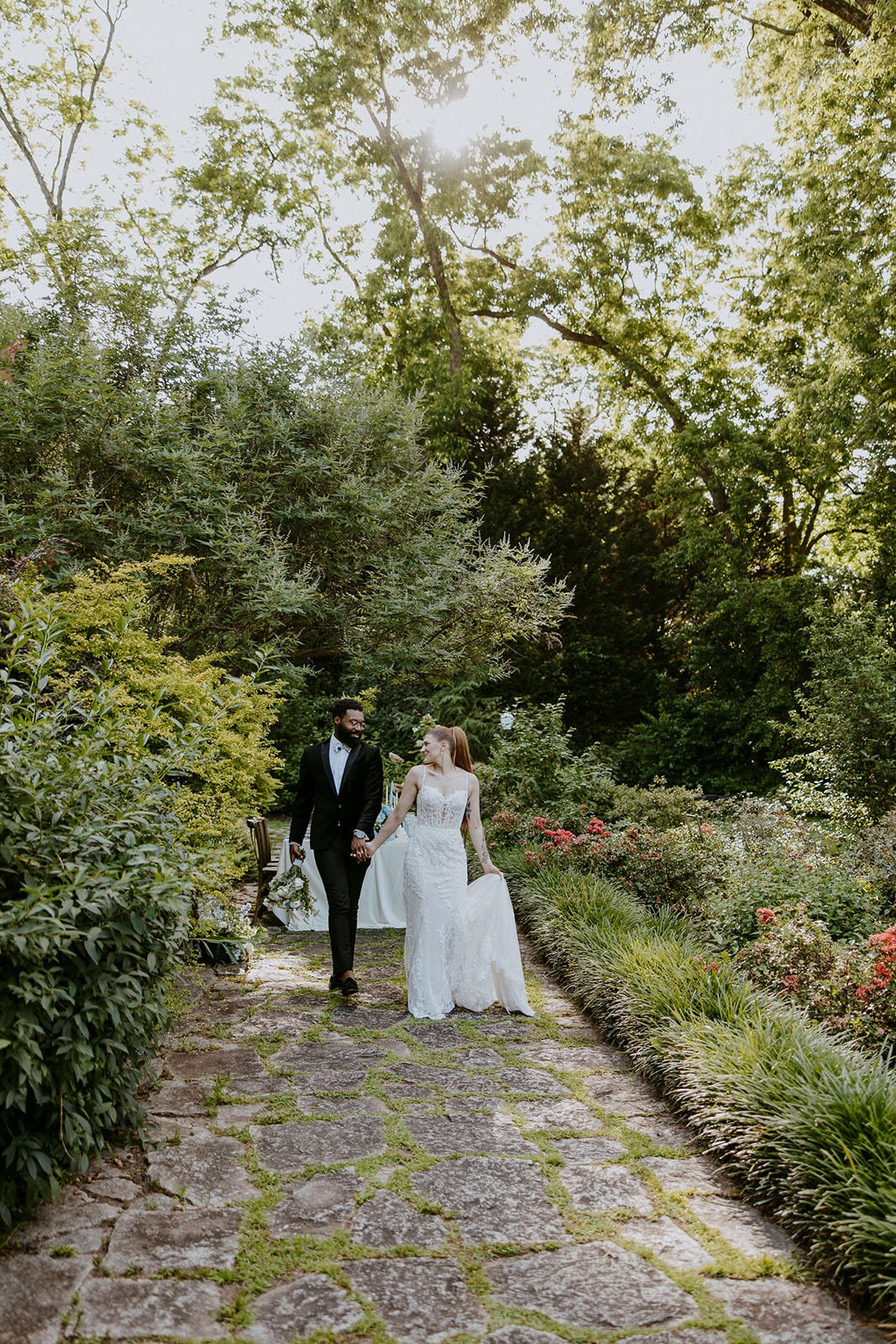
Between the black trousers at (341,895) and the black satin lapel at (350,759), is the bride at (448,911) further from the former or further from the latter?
the black satin lapel at (350,759)

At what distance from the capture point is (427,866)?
5.96m

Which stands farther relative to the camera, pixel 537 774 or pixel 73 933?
pixel 537 774

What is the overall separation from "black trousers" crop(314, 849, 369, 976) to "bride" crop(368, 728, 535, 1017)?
266mm

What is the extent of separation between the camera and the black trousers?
6078 mm

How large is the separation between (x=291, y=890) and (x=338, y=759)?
1586mm

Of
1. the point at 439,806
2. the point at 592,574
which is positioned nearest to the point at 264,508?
the point at 439,806

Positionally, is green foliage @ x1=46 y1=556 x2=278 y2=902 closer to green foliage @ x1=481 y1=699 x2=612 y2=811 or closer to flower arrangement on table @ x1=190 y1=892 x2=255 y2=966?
flower arrangement on table @ x1=190 y1=892 x2=255 y2=966

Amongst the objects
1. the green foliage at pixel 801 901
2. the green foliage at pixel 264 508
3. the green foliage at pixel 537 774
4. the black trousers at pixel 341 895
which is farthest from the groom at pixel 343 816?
the green foliage at pixel 537 774

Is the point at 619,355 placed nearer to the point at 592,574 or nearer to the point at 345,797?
the point at 592,574

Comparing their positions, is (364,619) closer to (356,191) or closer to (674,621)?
(674,621)

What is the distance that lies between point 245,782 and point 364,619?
16.3 ft

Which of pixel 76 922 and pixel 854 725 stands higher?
pixel 854 725

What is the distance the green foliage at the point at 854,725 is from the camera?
34.4 feet

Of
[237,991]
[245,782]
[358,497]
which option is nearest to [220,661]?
[358,497]
